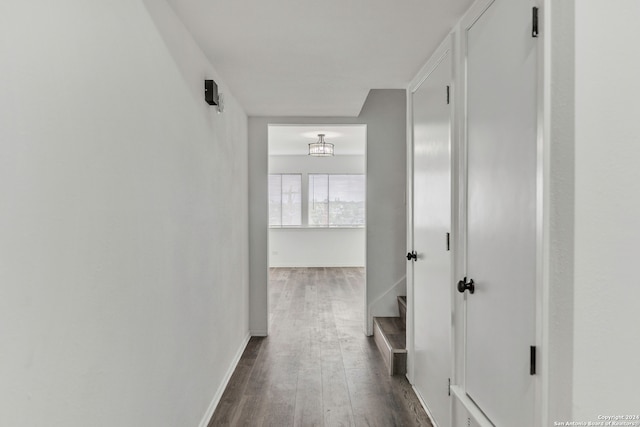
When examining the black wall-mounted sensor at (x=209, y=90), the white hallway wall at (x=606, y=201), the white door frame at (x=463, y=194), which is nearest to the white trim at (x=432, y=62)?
the white door frame at (x=463, y=194)

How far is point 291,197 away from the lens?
9.43 m

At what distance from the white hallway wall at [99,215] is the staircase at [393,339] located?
5.30 ft

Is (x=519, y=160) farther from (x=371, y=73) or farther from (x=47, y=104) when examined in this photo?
(x=371, y=73)

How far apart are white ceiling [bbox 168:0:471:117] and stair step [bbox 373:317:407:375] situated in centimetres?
209

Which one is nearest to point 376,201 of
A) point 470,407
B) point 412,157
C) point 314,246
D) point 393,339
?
point 412,157

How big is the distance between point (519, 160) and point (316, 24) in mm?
1220

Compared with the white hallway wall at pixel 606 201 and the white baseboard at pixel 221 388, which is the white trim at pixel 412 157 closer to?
the white hallway wall at pixel 606 201

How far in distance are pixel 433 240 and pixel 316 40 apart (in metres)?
Result: 1.37

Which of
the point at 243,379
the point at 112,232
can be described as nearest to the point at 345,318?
the point at 243,379

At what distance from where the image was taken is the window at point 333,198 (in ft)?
31.0

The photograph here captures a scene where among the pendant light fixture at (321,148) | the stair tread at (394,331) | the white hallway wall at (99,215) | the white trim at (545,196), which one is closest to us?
the white hallway wall at (99,215)

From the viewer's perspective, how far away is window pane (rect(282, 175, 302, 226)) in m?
9.41

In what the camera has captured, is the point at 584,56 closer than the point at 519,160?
Yes

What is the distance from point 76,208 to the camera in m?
1.15
